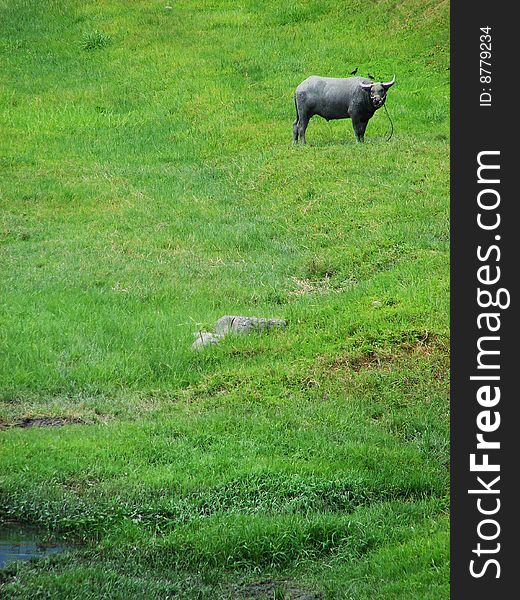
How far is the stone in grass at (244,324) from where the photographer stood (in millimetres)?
10469

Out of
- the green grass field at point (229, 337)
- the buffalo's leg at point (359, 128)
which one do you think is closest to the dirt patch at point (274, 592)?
the green grass field at point (229, 337)

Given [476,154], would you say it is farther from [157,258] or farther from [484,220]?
[157,258]

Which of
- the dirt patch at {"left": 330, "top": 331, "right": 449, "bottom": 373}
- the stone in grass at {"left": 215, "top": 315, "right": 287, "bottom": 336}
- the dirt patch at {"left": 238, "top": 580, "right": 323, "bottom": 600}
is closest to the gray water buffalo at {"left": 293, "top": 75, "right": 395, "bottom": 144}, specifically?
the stone in grass at {"left": 215, "top": 315, "right": 287, "bottom": 336}

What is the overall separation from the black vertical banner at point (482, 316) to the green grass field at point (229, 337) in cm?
167

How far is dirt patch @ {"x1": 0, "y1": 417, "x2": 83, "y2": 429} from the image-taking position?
8633 millimetres

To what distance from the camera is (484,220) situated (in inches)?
161

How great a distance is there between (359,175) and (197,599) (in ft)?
36.5

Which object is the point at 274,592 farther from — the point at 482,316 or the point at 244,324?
the point at 244,324

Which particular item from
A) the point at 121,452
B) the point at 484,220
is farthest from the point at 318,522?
the point at 484,220

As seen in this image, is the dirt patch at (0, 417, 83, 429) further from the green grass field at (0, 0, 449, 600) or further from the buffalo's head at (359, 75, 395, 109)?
the buffalo's head at (359, 75, 395, 109)

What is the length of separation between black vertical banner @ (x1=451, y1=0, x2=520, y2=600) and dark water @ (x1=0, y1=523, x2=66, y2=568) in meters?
3.31

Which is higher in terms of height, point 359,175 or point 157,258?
point 359,175

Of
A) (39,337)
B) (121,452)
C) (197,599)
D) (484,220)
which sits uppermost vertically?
(484,220)

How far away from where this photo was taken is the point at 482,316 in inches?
162
